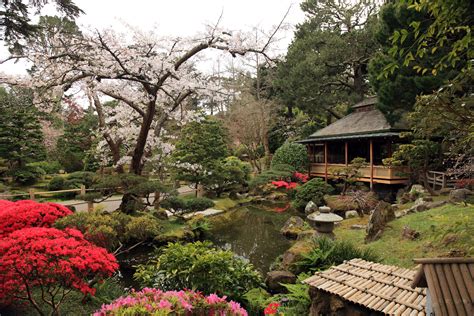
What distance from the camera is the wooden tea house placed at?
1469 centimetres

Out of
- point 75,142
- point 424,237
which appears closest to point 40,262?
point 424,237

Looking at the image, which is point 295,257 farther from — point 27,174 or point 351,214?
point 27,174

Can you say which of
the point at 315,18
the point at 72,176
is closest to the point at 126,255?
the point at 72,176

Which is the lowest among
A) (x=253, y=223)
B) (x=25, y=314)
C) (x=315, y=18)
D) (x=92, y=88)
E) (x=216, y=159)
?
(x=253, y=223)

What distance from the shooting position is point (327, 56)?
20781 mm

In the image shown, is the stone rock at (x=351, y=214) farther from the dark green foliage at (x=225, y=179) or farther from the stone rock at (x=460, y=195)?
the dark green foliage at (x=225, y=179)

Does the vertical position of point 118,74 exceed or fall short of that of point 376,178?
it exceeds it

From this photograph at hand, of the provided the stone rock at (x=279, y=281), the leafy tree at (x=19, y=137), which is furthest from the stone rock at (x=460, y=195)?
the leafy tree at (x=19, y=137)

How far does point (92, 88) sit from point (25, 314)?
6702mm

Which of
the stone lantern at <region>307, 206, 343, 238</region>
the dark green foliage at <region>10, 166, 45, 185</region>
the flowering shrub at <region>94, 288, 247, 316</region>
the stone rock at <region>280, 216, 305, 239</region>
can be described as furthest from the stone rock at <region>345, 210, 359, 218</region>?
the dark green foliage at <region>10, 166, 45, 185</region>

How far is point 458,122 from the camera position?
2949mm

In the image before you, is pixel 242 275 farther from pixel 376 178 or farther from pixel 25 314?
pixel 376 178

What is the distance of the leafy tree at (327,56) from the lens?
20.5 metres

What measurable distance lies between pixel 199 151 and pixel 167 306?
1368cm
